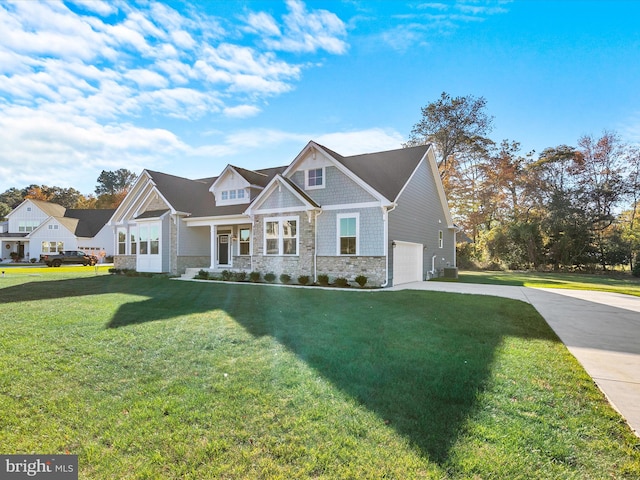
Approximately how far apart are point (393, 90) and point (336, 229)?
23.5ft

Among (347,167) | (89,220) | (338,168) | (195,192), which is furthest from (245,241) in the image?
(89,220)

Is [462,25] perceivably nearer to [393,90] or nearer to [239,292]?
[393,90]

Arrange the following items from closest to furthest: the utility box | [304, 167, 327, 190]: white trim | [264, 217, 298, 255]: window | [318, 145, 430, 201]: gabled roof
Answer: [318, 145, 430, 201]: gabled roof, [304, 167, 327, 190]: white trim, [264, 217, 298, 255]: window, the utility box

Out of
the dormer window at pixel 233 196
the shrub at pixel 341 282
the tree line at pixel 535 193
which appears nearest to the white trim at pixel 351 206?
the shrub at pixel 341 282

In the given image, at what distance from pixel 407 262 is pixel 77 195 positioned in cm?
7389

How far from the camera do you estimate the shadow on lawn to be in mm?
3596

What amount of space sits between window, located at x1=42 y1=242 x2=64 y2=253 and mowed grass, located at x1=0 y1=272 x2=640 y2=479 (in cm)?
4094

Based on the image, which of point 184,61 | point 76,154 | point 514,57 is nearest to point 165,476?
point 184,61

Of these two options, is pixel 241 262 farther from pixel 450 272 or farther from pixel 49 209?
pixel 49 209

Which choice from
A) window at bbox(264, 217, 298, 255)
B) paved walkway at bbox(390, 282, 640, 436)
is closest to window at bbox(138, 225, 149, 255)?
window at bbox(264, 217, 298, 255)

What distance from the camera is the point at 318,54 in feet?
46.3

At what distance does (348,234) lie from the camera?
15.6m

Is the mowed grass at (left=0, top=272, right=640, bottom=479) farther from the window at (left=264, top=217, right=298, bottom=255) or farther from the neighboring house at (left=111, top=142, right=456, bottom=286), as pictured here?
the window at (left=264, top=217, right=298, bottom=255)

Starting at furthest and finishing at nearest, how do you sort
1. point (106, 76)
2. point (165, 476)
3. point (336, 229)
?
point (336, 229)
point (106, 76)
point (165, 476)
